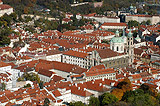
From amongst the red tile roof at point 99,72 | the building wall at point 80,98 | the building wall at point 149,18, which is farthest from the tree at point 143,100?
the building wall at point 149,18

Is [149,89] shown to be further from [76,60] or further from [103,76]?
[76,60]

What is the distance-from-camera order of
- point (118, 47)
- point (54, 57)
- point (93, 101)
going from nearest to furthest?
point (93, 101)
point (118, 47)
point (54, 57)

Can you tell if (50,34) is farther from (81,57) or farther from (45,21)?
(81,57)

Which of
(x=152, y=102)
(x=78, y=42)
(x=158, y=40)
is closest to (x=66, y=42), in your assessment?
(x=78, y=42)

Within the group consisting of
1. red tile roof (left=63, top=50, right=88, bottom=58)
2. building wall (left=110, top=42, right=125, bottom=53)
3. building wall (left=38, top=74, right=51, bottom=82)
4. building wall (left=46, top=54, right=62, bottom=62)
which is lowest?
building wall (left=38, top=74, right=51, bottom=82)

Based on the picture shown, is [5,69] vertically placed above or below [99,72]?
below

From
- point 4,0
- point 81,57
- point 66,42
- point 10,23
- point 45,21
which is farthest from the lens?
point 4,0

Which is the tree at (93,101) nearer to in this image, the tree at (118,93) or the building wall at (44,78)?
the tree at (118,93)

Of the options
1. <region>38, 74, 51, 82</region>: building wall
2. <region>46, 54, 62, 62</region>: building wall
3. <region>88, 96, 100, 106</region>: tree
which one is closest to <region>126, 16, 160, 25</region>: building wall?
<region>46, 54, 62, 62</region>: building wall

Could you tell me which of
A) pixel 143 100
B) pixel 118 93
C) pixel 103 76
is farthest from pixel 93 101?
pixel 103 76

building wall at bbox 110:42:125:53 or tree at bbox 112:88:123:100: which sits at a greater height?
building wall at bbox 110:42:125:53

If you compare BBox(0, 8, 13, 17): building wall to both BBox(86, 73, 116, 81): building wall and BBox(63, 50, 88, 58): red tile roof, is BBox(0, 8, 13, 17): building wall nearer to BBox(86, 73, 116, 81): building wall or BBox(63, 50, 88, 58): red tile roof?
BBox(63, 50, 88, 58): red tile roof
